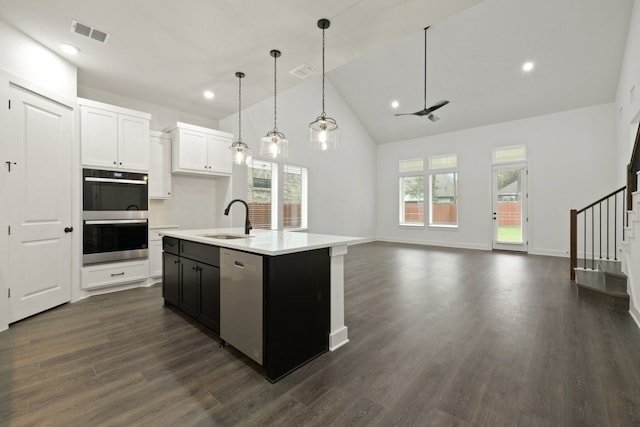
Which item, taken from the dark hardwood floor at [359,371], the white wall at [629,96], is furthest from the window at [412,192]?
the dark hardwood floor at [359,371]

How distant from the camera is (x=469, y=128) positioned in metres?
8.10

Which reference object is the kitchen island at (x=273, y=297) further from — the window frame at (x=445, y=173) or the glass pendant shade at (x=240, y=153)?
the window frame at (x=445, y=173)

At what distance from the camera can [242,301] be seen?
206 centimetres

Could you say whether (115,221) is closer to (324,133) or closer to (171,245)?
(171,245)

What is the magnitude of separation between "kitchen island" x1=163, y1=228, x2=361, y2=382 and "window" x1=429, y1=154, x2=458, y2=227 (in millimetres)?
7176

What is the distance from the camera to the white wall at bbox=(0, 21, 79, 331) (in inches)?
105

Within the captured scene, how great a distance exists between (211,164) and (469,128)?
724cm

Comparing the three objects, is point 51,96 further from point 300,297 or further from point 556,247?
point 556,247

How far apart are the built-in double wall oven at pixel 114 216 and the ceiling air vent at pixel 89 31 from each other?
158cm

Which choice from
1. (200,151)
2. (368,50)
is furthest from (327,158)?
(368,50)

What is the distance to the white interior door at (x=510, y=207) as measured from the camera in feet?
23.9

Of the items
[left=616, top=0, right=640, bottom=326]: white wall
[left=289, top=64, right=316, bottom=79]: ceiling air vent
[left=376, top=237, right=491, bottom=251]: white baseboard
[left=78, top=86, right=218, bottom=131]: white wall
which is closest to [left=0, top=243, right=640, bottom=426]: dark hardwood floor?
[left=616, top=0, right=640, bottom=326]: white wall

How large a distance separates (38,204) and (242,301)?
110 inches

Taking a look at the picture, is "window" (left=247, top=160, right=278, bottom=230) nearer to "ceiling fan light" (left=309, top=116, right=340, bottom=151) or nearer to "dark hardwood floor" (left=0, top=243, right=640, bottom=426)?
"dark hardwood floor" (left=0, top=243, right=640, bottom=426)
